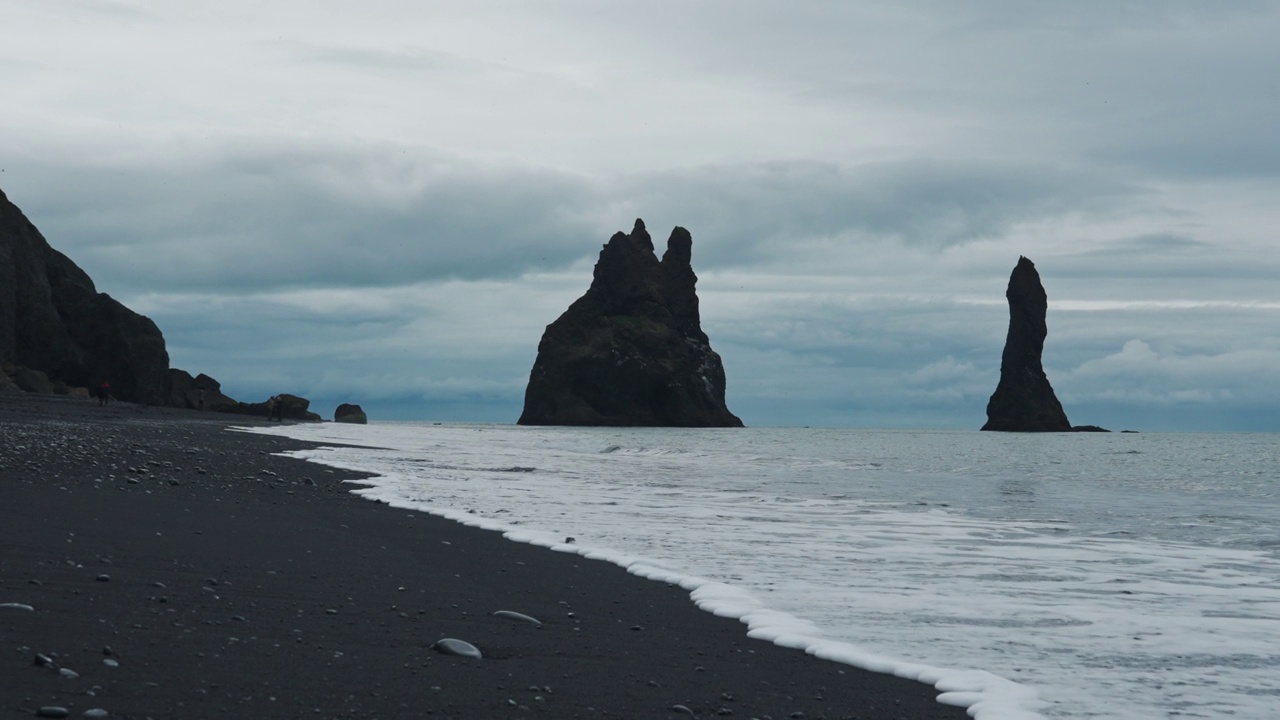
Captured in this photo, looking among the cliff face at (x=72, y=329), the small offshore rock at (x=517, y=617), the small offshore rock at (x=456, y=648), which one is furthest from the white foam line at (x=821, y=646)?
the cliff face at (x=72, y=329)

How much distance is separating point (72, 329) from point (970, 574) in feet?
246

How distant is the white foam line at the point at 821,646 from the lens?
4.82m

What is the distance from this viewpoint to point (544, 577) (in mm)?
7859

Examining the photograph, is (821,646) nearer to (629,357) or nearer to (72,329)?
(72,329)

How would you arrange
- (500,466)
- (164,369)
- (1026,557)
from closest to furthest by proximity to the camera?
(1026,557)
(500,466)
(164,369)

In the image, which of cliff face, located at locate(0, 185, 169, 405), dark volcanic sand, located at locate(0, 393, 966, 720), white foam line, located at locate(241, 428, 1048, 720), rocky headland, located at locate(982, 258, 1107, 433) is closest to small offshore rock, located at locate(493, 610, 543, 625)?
dark volcanic sand, located at locate(0, 393, 966, 720)

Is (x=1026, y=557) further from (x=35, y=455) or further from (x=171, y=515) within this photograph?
(x=35, y=455)

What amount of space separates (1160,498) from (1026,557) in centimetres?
1426

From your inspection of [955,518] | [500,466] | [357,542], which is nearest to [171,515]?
[357,542]

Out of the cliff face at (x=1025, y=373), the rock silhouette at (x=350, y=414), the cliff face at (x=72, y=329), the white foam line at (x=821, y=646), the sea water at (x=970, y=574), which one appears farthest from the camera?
the cliff face at (x=1025, y=373)

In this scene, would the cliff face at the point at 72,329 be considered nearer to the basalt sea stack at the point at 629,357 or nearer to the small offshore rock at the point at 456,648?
the small offshore rock at the point at 456,648

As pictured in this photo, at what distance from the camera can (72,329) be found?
7131 cm

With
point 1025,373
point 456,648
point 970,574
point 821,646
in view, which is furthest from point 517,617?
point 1025,373

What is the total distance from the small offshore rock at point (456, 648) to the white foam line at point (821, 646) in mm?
1867
